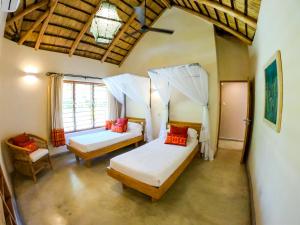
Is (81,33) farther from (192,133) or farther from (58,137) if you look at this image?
(192,133)

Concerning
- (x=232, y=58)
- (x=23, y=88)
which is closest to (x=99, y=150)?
(x=23, y=88)

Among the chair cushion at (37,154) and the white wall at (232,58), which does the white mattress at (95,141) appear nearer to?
the chair cushion at (37,154)

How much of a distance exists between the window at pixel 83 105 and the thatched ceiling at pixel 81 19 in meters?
1.05

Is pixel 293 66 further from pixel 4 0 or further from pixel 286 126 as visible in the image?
pixel 4 0

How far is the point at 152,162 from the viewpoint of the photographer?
8.76 feet

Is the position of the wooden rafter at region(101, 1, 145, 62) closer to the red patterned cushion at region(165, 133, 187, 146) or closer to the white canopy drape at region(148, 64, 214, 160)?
the white canopy drape at region(148, 64, 214, 160)

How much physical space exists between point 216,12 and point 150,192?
3.73 metres

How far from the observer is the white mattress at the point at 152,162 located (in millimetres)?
2355

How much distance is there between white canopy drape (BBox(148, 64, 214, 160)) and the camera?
3.60 metres

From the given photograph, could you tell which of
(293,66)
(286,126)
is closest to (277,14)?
(293,66)

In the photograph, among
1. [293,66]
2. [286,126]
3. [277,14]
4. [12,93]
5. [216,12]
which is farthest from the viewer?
[12,93]

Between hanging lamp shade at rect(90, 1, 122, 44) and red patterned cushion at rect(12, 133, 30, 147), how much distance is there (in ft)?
9.23

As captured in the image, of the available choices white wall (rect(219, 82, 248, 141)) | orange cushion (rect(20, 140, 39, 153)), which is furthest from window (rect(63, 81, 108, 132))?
white wall (rect(219, 82, 248, 141))

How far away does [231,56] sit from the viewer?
479 cm
